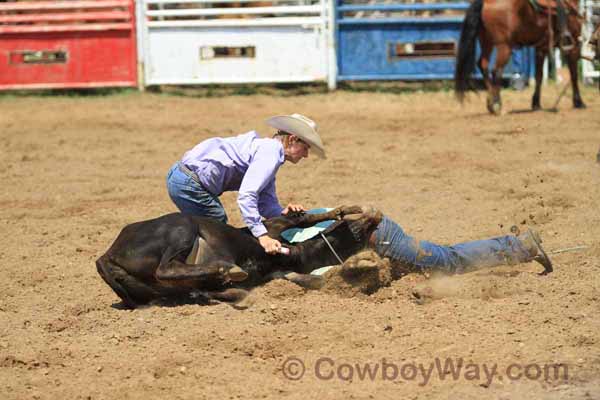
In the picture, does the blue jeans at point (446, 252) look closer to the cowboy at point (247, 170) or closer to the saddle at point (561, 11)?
the cowboy at point (247, 170)

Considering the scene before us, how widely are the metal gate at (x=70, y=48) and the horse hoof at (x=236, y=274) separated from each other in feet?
32.3

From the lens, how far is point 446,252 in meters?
5.09

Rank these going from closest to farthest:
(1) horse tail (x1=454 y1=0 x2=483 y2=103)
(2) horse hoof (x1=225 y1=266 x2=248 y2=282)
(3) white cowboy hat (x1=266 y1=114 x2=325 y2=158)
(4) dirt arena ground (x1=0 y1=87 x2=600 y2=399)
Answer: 1. (4) dirt arena ground (x1=0 y1=87 x2=600 y2=399)
2. (2) horse hoof (x1=225 y1=266 x2=248 y2=282)
3. (3) white cowboy hat (x1=266 y1=114 x2=325 y2=158)
4. (1) horse tail (x1=454 y1=0 x2=483 y2=103)

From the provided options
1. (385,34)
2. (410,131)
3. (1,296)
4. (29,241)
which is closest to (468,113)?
(410,131)

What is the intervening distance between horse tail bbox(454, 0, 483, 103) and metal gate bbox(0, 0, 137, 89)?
15.9 feet

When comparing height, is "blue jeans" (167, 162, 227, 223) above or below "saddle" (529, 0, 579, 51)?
below

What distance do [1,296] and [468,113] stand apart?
24.6 ft

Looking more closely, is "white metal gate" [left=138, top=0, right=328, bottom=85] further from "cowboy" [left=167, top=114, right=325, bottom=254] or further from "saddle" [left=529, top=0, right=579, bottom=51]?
"cowboy" [left=167, top=114, right=325, bottom=254]

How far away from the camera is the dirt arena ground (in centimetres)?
383

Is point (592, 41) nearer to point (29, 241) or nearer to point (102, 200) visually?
point (102, 200)

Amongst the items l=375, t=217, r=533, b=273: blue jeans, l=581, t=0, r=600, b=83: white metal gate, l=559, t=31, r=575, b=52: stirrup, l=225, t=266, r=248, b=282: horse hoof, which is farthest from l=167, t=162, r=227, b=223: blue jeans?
l=581, t=0, r=600, b=83: white metal gate

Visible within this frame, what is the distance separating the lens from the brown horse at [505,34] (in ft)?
37.4

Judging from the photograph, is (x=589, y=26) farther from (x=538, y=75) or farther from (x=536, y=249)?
(x=536, y=249)

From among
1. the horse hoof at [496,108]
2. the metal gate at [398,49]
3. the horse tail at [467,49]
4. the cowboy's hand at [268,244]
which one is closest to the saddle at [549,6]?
the horse tail at [467,49]
